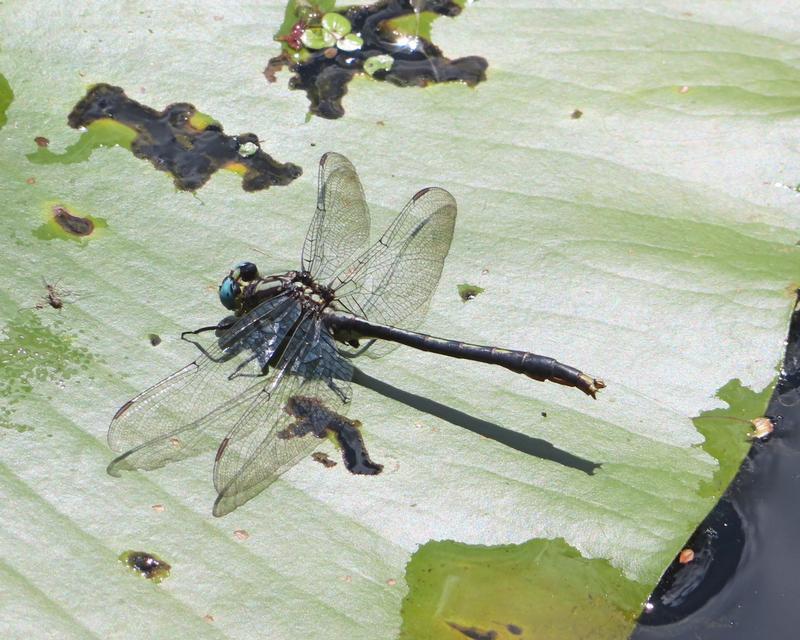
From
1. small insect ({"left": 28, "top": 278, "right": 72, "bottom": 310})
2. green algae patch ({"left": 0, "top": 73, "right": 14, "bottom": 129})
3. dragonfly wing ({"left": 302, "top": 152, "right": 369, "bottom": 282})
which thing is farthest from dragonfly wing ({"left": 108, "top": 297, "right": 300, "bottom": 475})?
green algae patch ({"left": 0, "top": 73, "right": 14, "bottom": 129})

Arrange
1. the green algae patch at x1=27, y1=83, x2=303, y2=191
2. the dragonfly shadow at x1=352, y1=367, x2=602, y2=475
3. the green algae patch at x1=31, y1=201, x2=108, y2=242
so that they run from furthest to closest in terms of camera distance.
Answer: the green algae patch at x1=27, y1=83, x2=303, y2=191, the green algae patch at x1=31, y1=201, x2=108, y2=242, the dragonfly shadow at x1=352, y1=367, x2=602, y2=475

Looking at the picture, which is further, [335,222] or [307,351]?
[335,222]

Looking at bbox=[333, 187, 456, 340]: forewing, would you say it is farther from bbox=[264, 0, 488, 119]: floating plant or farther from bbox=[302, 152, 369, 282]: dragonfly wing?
bbox=[264, 0, 488, 119]: floating plant

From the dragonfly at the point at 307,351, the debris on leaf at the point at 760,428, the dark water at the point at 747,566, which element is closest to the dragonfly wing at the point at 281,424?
the dragonfly at the point at 307,351

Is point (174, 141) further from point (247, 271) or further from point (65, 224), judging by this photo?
point (247, 271)

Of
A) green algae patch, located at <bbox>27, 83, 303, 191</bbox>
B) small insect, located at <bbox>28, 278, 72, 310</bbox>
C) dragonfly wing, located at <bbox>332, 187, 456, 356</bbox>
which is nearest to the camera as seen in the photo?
small insect, located at <bbox>28, 278, 72, 310</bbox>

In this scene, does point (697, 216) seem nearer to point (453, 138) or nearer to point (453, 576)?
point (453, 138)

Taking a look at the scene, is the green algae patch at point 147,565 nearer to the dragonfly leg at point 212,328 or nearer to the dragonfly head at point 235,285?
the dragonfly leg at point 212,328

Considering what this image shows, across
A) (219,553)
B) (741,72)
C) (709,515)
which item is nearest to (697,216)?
(741,72)

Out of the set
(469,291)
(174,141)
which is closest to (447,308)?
(469,291)
